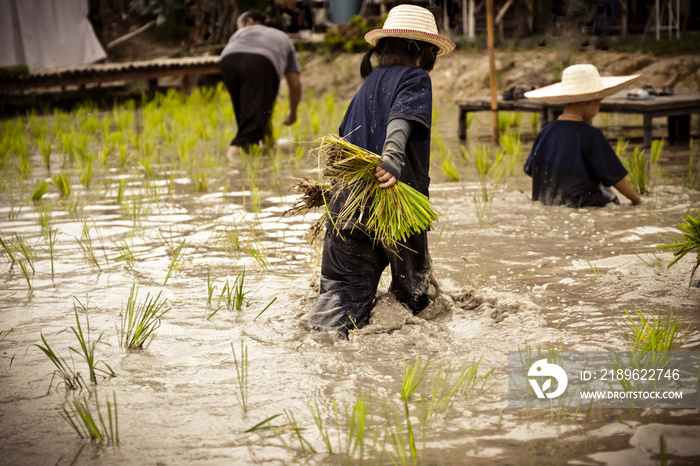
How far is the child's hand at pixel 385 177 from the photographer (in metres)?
2.29

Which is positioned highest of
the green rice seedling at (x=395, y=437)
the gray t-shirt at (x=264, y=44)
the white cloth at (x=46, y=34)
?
the white cloth at (x=46, y=34)

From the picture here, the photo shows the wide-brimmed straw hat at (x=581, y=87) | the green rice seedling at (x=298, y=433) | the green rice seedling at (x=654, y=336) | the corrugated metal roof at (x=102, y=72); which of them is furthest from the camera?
the corrugated metal roof at (x=102, y=72)

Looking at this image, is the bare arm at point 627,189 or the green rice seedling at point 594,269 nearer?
the green rice seedling at point 594,269

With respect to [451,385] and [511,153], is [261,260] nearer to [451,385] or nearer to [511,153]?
[451,385]

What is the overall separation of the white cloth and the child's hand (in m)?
9.93

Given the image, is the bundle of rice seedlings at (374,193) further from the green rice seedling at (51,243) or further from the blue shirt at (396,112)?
the green rice seedling at (51,243)

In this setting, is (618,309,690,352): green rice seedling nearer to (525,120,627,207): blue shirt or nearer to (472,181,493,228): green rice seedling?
(472,181,493,228): green rice seedling

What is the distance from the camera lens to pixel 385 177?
2.29 m

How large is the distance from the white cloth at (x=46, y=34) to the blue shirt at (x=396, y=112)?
962 cm

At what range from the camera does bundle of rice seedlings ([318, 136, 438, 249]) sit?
2.34m

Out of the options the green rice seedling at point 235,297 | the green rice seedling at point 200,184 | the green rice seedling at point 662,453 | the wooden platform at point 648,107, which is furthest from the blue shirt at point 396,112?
the wooden platform at point 648,107

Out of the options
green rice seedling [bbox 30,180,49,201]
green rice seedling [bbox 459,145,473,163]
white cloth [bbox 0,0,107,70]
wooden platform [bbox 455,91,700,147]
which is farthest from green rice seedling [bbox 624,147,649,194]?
white cloth [bbox 0,0,107,70]

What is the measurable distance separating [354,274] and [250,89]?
4303 mm

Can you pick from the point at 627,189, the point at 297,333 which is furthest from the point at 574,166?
the point at 297,333
